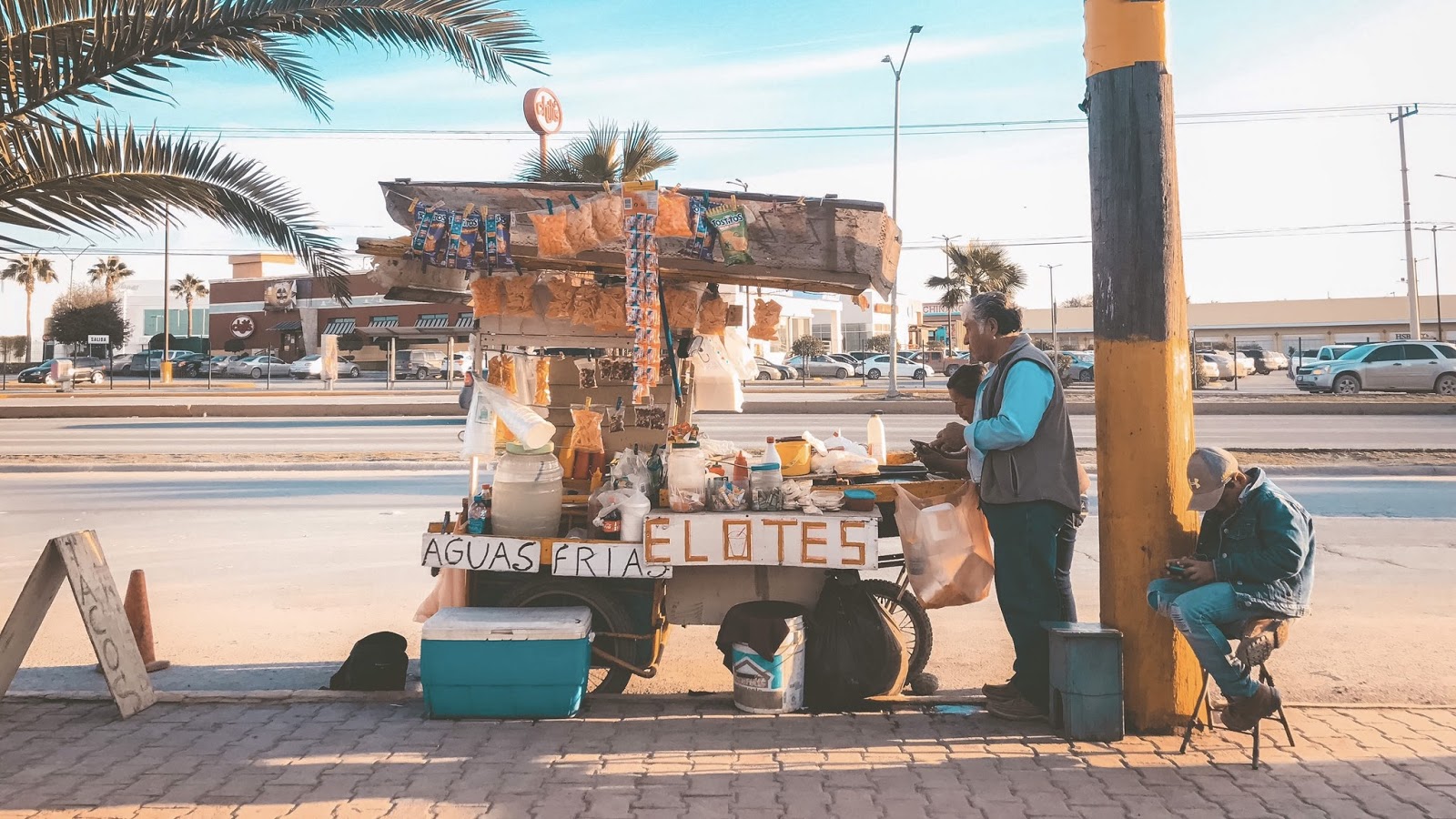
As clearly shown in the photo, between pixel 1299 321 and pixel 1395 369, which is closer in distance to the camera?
pixel 1395 369

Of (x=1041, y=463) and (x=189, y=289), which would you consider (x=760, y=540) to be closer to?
(x=1041, y=463)

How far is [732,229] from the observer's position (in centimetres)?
536

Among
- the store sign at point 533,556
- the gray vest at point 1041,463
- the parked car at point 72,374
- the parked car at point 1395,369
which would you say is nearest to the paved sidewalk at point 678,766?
the store sign at point 533,556

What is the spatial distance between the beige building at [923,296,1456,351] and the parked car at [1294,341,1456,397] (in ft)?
136

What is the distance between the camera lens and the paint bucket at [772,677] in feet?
16.2

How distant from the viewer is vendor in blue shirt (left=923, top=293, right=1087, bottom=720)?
15.3ft

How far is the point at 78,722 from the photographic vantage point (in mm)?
4855

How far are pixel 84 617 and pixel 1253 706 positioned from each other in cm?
537

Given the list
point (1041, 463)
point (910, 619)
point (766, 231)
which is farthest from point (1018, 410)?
point (766, 231)

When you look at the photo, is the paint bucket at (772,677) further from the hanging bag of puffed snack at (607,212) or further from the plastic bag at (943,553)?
the hanging bag of puffed snack at (607,212)

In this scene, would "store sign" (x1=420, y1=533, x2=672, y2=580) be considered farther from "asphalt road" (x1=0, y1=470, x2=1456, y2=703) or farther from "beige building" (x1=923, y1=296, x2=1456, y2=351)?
"beige building" (x1=923, y1=296, x2=1456, y2=351)

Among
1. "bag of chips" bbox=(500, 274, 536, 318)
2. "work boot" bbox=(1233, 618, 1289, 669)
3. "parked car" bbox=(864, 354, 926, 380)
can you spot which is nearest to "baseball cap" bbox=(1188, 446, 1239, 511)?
"work boot" bbox=(1233, 618, 1289, 669)

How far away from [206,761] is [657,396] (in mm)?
3381

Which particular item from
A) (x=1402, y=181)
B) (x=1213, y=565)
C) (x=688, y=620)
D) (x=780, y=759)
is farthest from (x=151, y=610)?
(x=1402, y=181)
